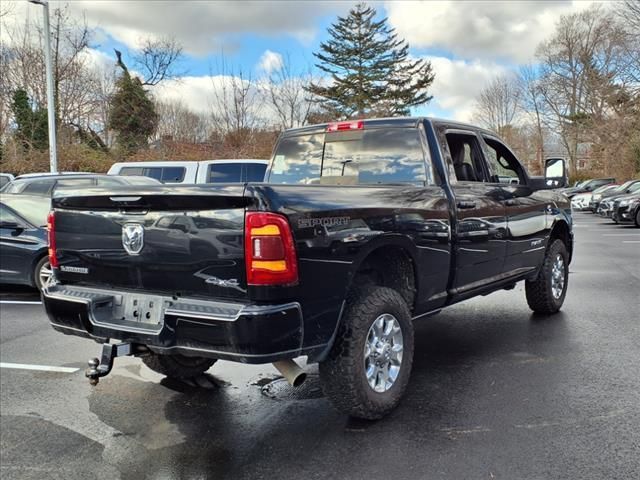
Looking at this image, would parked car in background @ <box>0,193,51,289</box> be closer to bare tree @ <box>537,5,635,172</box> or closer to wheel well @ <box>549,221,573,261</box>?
wheel well @ <box>549,221,573,261</box>

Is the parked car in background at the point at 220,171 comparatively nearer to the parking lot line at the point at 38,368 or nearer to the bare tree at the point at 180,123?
Result: the parking lot line at the point at 38,368

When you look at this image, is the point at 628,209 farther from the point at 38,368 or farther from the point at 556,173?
the point at 38,368

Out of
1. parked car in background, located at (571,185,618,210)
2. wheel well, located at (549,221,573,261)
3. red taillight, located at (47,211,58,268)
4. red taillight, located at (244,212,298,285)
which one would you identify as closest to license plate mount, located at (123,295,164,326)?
red taillight, located at (244,212,298,285)

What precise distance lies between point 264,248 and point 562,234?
4.84 meters

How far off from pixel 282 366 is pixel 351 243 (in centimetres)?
83

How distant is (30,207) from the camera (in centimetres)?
830

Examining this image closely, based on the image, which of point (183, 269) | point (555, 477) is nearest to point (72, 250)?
point (183, 269)

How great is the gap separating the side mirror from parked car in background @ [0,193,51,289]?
6532mm

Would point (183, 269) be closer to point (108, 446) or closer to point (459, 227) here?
point (108, 446)

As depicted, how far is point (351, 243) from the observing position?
3.37m

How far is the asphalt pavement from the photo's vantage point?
123 inches

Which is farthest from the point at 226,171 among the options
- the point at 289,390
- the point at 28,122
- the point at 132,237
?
the point at 28,122

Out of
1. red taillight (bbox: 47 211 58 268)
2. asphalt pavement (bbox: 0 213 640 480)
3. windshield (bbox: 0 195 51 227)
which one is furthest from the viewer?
windshield (bbox: 0 195 51 227)

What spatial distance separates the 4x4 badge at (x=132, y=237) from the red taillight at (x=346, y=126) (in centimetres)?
216
